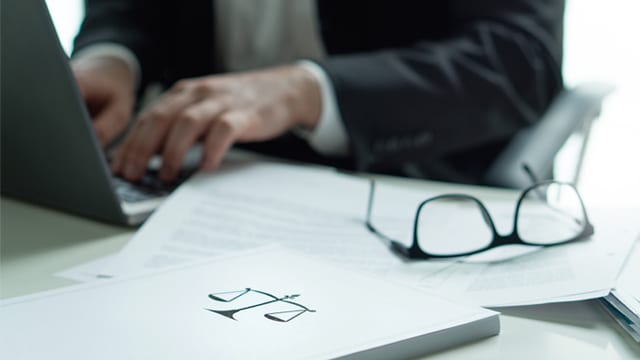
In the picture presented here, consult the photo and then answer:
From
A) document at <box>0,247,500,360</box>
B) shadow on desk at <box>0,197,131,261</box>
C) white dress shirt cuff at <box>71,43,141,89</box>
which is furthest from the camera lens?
white dress shirt cuff at <box>71,43,141,89</box>

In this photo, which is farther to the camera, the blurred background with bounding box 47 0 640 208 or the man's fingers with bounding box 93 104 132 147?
the blurred background with bounding box 47 0 640 208

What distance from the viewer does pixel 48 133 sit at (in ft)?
1.90

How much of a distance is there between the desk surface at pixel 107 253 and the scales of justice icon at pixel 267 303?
0.07m

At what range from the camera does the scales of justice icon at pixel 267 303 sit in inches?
14.6

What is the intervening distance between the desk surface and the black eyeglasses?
9cm

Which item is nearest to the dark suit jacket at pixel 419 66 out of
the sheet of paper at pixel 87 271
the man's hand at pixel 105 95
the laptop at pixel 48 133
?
the man's hand at pixel 105 95

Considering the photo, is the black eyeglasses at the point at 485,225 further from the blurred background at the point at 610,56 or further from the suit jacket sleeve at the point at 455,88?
the blurred background at the point at 610,56

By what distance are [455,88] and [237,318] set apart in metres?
0.60

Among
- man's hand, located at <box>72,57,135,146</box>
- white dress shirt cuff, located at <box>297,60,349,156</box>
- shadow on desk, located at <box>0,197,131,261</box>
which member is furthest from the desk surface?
white dress shirt cuff, located at <box>297,60,349,156</box>

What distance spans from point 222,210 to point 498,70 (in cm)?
50

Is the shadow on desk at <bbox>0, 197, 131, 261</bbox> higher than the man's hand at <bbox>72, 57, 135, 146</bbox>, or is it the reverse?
the man's hand at <bbox>72, 57, 135, 146</bbox>

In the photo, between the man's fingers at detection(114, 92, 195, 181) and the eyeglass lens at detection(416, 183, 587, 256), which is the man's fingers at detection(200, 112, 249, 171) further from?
the eyeglass lens at detection(416, 183, 587, 256)

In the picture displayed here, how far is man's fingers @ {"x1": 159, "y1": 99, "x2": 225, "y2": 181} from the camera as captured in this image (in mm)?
715

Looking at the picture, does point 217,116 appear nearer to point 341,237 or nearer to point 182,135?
point 182,135
